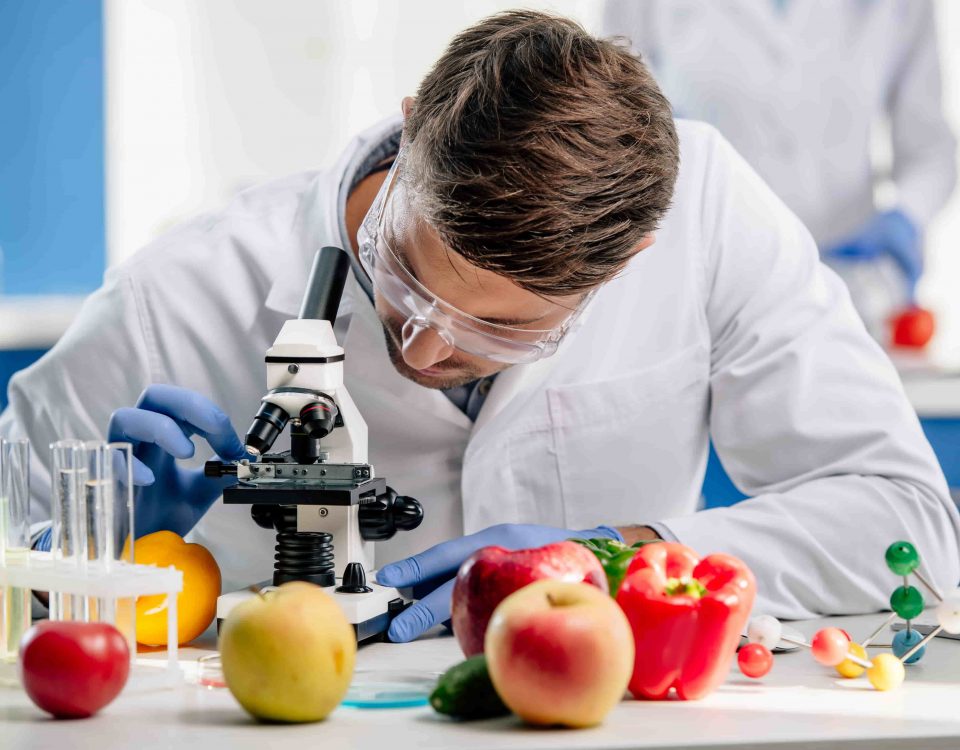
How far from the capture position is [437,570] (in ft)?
5.42

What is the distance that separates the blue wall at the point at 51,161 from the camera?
482 cm

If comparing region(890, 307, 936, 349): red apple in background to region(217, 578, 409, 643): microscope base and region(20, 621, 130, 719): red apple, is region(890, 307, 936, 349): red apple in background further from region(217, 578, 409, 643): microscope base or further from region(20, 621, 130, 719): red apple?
region(20, 621, 130, 719): red apple

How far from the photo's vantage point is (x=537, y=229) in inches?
62.3

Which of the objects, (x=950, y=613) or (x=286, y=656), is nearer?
(x=286, y=656)

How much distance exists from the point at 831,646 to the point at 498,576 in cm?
41

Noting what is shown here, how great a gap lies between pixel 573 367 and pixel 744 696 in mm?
951

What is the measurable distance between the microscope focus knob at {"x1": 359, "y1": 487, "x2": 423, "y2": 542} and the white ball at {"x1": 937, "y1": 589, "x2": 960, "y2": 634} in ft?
2.17

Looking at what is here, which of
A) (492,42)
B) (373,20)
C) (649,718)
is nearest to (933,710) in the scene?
(649,718)

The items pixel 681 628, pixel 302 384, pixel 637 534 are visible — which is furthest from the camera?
pixel 637 534

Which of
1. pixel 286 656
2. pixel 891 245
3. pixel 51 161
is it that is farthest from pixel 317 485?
pixel 51 161

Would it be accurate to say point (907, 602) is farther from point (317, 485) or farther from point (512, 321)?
point (317, 485)

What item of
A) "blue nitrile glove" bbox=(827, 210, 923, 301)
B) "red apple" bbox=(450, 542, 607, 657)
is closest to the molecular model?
"red apple" bbox=(450, 542, 607, 657)

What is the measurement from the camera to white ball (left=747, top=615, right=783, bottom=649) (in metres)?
1.48

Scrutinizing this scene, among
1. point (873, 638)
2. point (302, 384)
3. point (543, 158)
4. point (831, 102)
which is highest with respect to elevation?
point (831, 102)
